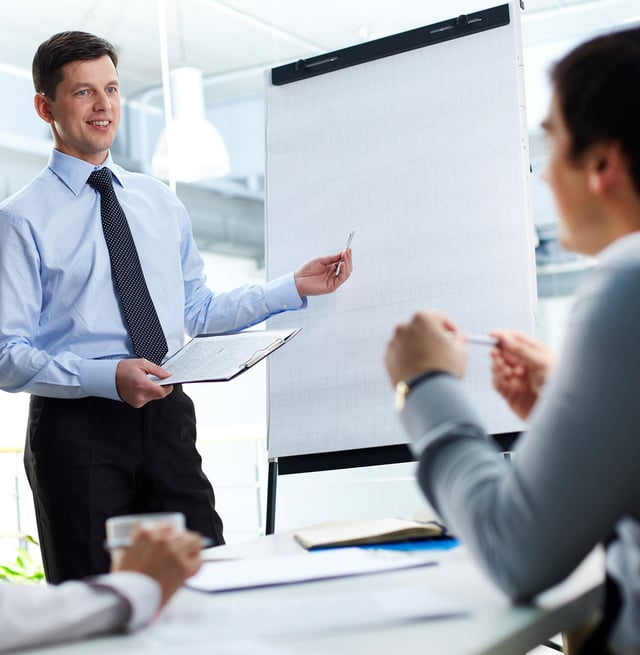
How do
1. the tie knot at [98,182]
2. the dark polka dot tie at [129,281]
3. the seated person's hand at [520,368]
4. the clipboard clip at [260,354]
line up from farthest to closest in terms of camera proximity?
the tie knot at [98,182] → the dark polka dot tie at [129,281] → the clipboard clip at [260,354] → the seated person's hand at [520,368]

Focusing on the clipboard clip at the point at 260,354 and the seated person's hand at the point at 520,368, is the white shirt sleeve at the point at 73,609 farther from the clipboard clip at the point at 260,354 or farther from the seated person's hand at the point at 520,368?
the clipboard clip at the point at 260,354

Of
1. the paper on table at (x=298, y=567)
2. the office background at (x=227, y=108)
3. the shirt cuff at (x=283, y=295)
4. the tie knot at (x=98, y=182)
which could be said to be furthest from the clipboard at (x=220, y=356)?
the office background at (x=227, y=108)

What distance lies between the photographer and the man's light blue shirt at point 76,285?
208 cm

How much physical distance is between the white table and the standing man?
1.02m

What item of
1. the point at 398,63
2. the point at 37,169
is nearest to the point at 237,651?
the point at 398,63

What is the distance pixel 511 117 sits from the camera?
2305 millimetres

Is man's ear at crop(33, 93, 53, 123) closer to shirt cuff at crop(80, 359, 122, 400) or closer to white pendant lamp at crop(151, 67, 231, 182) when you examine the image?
shirt cuff at crop(80, 359, 122, 400)

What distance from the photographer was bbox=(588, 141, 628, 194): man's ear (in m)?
0.94

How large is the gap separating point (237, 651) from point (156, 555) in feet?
0.65

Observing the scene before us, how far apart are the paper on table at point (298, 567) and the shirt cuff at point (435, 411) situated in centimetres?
26

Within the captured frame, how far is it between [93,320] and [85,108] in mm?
539

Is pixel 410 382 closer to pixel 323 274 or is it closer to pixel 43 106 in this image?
pixel 323 274

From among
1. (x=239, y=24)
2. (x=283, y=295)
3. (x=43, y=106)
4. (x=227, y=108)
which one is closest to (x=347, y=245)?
(x=283, y=295)

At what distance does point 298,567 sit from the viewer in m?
1.20
